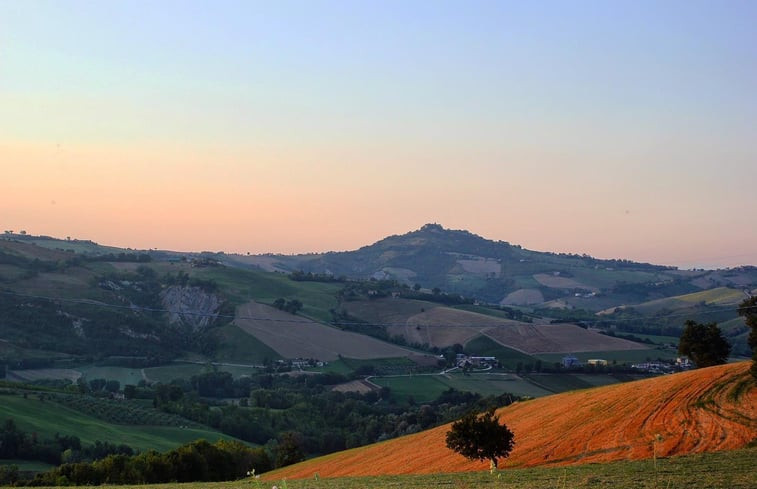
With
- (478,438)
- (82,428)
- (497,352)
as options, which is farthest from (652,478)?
(497,352)

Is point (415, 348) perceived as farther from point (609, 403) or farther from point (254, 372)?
point (609, 403)

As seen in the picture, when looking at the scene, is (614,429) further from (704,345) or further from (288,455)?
(288,455)

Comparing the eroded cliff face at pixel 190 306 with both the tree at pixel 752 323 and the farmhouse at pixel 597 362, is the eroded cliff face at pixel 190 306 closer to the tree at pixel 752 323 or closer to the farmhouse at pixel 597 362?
the farmhouse at pixel 597 362

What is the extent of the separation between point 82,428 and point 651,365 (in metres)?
85.6

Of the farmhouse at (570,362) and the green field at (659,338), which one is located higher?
the green field at (659,338)

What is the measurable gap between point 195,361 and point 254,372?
17.2m

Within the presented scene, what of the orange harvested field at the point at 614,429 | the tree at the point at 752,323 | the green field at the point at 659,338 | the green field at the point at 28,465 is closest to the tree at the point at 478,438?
the orange harvested field at the point at 614,429

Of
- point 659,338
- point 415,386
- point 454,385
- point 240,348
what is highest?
point 659,338

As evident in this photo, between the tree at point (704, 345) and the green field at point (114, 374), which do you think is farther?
the green field at point (114, 374)

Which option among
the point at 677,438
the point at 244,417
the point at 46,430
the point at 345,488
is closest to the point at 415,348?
the point at 244,417

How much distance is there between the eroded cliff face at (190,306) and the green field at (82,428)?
76880 millimetres

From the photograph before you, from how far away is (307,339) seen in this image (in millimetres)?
163000

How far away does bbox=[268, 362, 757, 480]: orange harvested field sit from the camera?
45.0 m

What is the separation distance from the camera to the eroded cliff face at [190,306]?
17912cm
